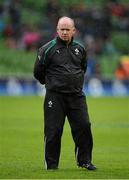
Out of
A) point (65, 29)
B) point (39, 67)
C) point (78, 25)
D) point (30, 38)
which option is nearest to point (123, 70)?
point (78, 25)

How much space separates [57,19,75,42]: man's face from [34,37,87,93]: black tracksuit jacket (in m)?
0.13

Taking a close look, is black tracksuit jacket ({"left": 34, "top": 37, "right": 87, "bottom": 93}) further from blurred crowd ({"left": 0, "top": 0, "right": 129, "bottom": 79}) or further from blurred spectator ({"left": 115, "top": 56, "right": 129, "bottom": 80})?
blurred spectator ({"left": 115, "top": 56, "right": 129, "bottom": 80})

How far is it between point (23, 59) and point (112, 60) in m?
4.21

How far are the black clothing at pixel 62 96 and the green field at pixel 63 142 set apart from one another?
39cm

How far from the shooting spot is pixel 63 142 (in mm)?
18953

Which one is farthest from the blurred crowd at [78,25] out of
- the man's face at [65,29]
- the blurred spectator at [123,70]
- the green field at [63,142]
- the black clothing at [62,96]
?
the man's face at [65,29]

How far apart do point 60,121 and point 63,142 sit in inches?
240

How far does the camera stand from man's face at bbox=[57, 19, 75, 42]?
12.6 m

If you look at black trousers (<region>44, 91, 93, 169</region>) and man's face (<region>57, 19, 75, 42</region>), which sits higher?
man's face (<region>57, 19, 75, 42</region>)

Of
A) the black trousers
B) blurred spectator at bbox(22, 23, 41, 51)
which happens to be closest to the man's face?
the black trousers

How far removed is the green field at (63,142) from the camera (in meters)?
12.5

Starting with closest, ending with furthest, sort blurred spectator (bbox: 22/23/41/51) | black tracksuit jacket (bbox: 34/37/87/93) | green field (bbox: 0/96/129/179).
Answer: green field (bbox: 0/96/129/179)
black tracksuit jacket (bbox: 34/37/87/93)
blurred spectator (bbox: 22/23/41/51)

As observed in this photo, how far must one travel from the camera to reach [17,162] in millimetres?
14109

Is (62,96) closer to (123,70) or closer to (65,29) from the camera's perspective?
(65,29)
